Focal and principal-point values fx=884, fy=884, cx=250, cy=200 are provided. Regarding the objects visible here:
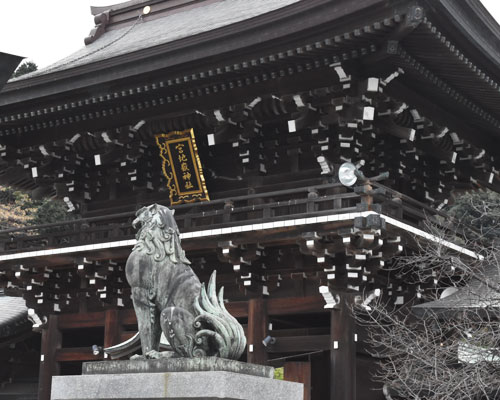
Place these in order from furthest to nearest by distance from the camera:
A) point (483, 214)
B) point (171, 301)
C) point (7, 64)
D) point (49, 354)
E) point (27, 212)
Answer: point (27, 212), point (49, 354), point (483, 214), point (171, 301), point (7, 64)

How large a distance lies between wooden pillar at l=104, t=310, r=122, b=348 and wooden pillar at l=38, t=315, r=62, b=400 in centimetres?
151

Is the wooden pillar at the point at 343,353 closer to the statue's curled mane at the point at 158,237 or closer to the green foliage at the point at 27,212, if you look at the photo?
the statue's curled mane at the point at 158,237

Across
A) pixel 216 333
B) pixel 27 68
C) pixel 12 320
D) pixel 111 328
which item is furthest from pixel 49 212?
pixel 216 333

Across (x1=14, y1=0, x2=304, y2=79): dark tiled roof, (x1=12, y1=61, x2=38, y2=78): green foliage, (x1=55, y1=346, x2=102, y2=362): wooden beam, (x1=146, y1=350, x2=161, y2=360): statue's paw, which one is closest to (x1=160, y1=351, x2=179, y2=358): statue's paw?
(x1=146, y1=350, x2=161, y2=360): statue's paw

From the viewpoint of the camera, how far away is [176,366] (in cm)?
830

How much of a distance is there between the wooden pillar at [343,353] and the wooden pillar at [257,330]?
142cm

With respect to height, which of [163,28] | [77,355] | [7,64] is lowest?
[77,355]

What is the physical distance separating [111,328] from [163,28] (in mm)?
7549

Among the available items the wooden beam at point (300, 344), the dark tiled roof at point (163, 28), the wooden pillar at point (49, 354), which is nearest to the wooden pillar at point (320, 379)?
the wooden beam at point (300, 344)

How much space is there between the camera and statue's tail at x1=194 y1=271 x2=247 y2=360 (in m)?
8.60

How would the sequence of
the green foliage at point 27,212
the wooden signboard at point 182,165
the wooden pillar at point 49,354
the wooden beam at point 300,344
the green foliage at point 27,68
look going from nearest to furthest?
the wooden beam at point 300,344
the wooden signboard at point 182,165
the wooden pillar at point 49,354
the green foliage at point 27,212
the green foliage at point 27,68

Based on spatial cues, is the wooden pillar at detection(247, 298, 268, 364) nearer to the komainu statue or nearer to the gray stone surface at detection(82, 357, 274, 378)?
the komainu statue

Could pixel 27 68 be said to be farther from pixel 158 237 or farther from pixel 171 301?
pixel 171 301

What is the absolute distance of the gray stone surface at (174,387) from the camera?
795 cm
